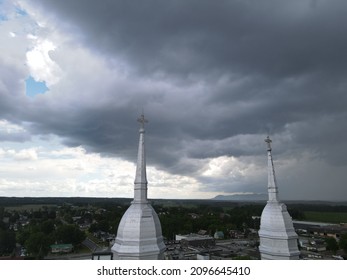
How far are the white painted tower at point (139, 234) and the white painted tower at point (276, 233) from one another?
5.65 m

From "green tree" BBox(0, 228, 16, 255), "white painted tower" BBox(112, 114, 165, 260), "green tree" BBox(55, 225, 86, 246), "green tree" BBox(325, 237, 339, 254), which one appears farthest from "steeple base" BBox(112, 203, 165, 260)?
"green tree" BBox(55, 225, 86, 246)

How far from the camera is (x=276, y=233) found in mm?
16406

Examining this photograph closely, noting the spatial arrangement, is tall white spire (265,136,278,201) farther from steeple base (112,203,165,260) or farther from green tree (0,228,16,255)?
green tree (0,228,16,255)

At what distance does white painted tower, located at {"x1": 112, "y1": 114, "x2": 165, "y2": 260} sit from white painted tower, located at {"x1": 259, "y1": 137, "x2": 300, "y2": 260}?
5648mm

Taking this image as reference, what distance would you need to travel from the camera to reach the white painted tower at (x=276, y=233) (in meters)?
16.2

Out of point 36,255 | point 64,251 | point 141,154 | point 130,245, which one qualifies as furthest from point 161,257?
point 64,251

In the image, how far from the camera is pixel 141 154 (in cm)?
1645

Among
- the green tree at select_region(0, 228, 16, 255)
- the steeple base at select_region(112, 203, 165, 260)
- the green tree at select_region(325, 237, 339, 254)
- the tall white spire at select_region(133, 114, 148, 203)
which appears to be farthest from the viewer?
the green tree at select_region(0, 228, 16, 255)

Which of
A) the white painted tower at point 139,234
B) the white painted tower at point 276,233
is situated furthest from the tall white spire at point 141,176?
the white painted tower at point 276,233

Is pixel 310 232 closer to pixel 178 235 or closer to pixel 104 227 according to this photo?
pixel 178 235

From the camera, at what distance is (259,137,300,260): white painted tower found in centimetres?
1619

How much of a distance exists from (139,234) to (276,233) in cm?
711

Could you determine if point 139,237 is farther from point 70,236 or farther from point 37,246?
point 70,236
